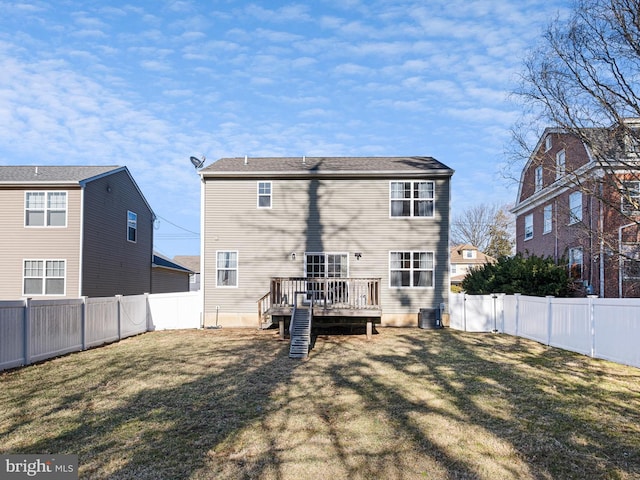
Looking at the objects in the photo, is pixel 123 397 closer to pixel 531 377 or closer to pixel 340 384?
pixel 340 384

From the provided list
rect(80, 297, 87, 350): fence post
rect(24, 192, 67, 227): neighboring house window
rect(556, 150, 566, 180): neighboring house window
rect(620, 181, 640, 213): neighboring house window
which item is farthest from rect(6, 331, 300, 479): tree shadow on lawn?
rect(620, 181, 640, 213): neighboring house window

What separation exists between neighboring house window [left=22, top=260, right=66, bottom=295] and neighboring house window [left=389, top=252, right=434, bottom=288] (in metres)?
12.3

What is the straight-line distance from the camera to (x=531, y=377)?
8.50m

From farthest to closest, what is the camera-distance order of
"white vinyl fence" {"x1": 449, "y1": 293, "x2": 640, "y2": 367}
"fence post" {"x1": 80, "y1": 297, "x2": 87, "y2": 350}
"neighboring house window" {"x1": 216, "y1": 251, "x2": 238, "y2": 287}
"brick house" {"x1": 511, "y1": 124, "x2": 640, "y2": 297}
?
"neighboring house window" {"x1": 216, "y1": 251, "x2": 238, "y2": 287}
"brick house" {"x1": 511, "y1": 124, "x2": 640, "y2": 297}
"fence post" {"x1": 80, "y1": 297, "x2": 87, "y2": 350}
"white vinyl fence" {"x1": 449, "y1": 293, "x2": 640, "y2": 367}

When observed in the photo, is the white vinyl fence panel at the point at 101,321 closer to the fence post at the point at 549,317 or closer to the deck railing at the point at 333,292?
the deck railing at the point at 333,292

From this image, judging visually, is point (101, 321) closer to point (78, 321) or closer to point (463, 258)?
point (78, 321)

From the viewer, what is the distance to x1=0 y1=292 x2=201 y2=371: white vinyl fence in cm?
908

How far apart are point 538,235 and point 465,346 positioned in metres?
14.8

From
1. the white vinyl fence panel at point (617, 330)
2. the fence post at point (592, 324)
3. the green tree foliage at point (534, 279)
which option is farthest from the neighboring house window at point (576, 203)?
the white vinyl fence panel at point (617, 330)

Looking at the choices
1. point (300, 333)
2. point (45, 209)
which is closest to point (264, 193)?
point (300, 333)

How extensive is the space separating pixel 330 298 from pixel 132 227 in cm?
1130

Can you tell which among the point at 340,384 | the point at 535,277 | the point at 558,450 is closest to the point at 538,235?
the point at 535,277

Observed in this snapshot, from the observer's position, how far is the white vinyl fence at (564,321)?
8852mm

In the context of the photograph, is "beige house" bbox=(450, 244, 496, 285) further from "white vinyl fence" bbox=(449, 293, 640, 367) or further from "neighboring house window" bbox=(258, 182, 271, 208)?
"neighboring house window" bbox=(258, 182, 271, 208)
